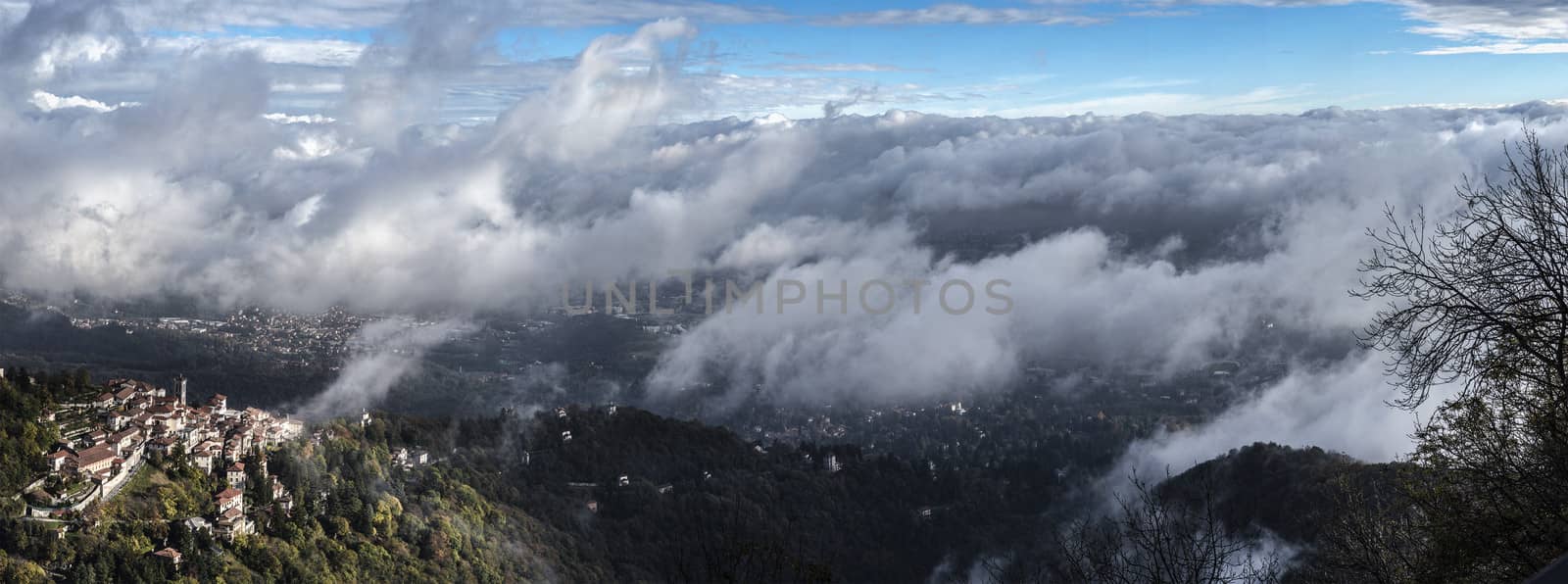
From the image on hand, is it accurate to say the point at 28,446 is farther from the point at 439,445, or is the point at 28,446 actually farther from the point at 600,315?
the point at 600,315

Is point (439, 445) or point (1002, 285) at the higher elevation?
point (439, 445)

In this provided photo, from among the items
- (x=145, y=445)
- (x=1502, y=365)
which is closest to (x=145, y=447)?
(x=145, y=445)

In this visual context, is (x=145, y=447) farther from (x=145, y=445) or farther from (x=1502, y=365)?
(x=1502, y=365)

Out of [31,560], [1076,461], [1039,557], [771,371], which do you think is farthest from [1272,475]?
[771,371]

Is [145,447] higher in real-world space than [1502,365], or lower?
lower

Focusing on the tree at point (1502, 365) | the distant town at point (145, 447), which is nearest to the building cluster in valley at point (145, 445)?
the distant town at point (145, 447)

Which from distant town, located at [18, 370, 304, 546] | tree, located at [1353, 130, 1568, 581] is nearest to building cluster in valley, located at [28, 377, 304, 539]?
Answer: distant town, located at [18, 370, 304, 546]

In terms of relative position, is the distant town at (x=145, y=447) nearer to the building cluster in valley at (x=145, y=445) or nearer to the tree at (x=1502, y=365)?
the building cluster in valley at (x=145, y=445)

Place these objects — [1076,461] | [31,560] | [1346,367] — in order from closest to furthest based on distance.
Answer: [31,560], [1076,461], [1346,367]

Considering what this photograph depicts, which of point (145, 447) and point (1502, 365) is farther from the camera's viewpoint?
point (145, 447)
